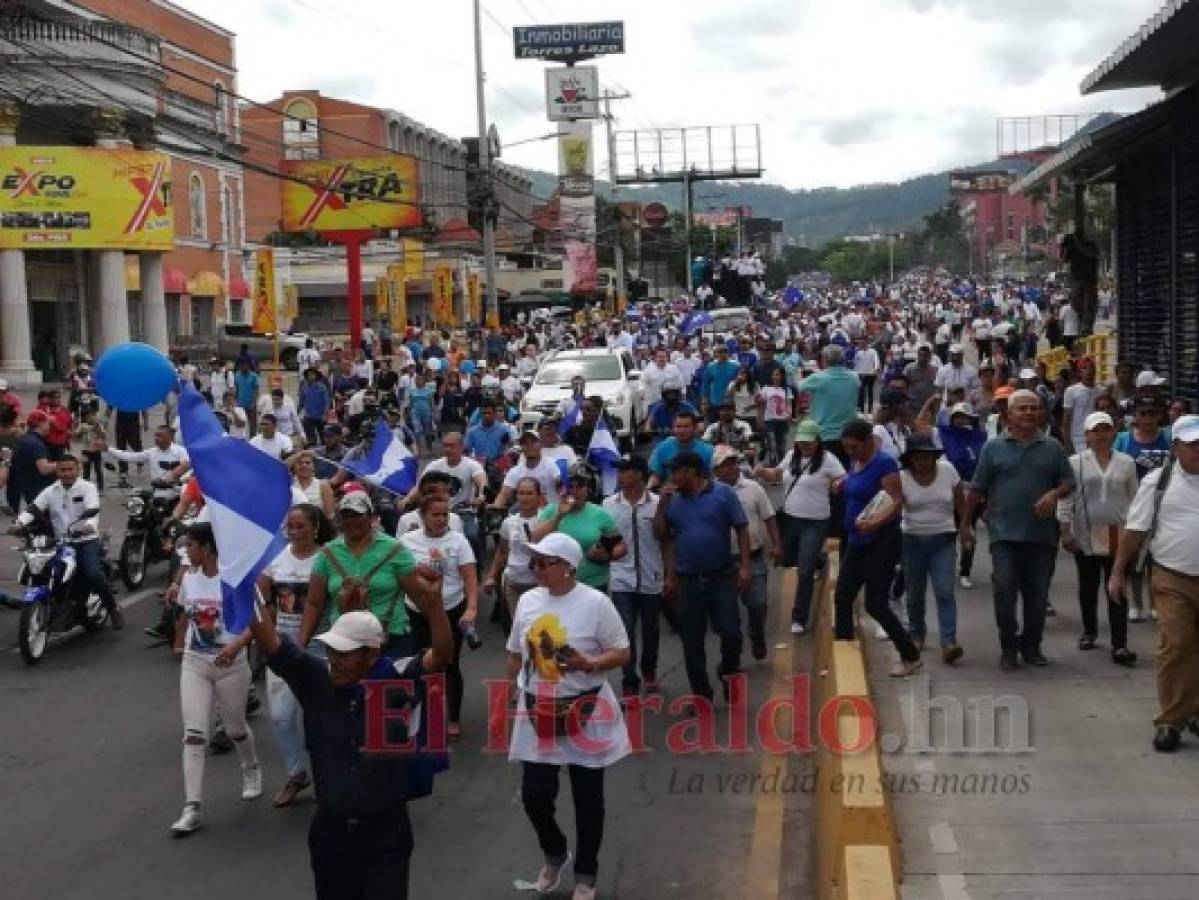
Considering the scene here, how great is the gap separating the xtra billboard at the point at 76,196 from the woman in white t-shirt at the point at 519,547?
98.9 ft

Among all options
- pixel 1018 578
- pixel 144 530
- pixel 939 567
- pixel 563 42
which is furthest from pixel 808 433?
pixel 563 42

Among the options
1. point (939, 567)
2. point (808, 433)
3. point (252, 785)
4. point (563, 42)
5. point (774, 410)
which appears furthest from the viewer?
point (563, 42)

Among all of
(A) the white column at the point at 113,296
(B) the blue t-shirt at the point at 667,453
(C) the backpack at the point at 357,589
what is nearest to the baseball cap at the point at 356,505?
(C) the backpack at the point at 357,589

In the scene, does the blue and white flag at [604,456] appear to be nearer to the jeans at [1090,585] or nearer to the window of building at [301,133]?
the jeans at [1090,585]

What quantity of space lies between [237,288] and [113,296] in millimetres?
16745

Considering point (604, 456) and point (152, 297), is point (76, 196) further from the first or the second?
point (604, 456)

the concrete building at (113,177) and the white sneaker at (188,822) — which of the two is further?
the concrete building at (113,177)

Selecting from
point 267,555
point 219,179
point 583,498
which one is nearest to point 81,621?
point 583,498

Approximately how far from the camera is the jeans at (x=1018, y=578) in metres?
9.39

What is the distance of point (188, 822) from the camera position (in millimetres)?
7711

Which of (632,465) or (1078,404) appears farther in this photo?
(1078,404)

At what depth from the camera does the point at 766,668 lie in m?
10.8

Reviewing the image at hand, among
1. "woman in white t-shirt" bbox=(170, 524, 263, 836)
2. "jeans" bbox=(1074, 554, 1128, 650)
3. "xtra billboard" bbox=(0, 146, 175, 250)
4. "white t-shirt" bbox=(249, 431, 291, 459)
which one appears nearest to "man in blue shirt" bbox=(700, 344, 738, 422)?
"white t-shirt" bbox=(249, 431, 291, 459)

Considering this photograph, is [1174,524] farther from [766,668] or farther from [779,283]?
[779,283]
